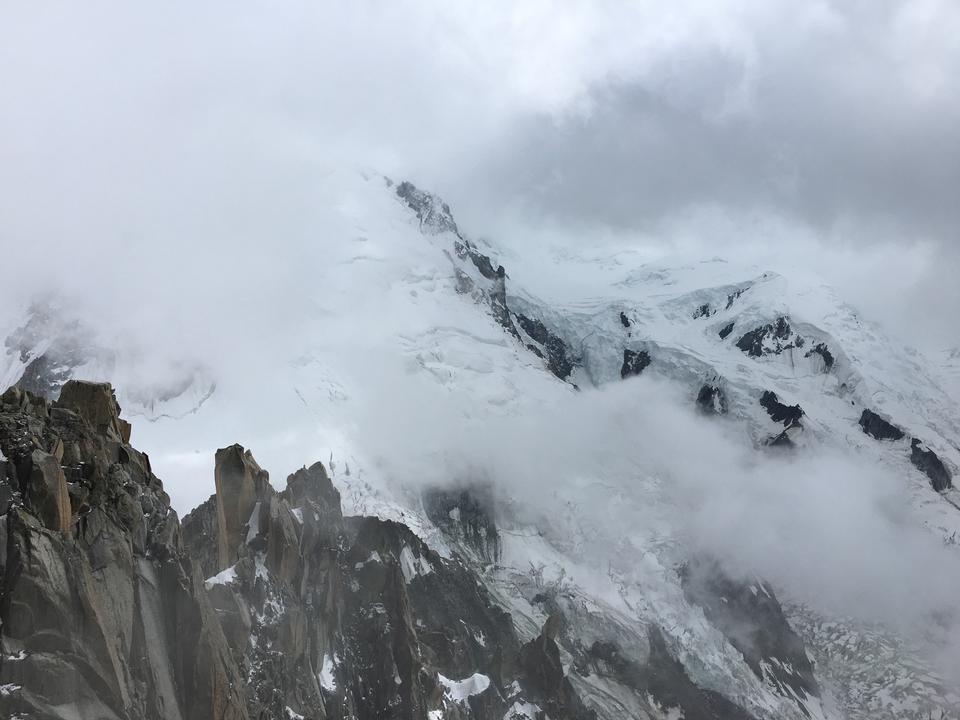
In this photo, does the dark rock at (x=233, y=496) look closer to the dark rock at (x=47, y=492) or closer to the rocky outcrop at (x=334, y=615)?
the rocky outcrop at (x=334, y=615)

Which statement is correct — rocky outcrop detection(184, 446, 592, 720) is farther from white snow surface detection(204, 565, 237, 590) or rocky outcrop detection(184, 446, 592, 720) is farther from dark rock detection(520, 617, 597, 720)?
dark rock detection(520, 617, 597, 720)

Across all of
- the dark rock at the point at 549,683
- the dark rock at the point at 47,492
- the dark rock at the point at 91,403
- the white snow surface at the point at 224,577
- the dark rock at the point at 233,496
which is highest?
the dark rock at the point at 233,496

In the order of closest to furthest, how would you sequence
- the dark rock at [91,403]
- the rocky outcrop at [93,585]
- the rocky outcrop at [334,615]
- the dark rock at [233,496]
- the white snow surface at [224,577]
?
the rocky outcrop at [93,585] → the dark rock at [91,403] → the white snow surface at [224,577] → the rocky outcrop at [334,615] → the dark rock at [233,496]

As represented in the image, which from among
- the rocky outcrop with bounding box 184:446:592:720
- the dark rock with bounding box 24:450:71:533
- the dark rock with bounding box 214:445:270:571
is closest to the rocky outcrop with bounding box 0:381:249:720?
the dark rock with bounding box 24:450:71:533

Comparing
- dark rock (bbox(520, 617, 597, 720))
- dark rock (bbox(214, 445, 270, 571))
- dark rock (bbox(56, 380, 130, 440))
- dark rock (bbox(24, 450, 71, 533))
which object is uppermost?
dark rock (bbox(214, 445, 270, 571))

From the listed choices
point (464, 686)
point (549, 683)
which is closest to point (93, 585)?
point (464, 686)

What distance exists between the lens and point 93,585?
Result: 52.2m

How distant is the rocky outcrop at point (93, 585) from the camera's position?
158 feet

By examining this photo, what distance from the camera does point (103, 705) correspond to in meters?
49.5

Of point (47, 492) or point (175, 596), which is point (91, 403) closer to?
point (47, 492)

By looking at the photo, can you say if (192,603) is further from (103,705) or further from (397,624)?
(397,624)

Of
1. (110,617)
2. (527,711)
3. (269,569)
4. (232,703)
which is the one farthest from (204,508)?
(527,711)

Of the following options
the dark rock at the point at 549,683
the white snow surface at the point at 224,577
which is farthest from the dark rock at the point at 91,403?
the dark rock at the point at 549,683

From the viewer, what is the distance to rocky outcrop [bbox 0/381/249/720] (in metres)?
48.2
